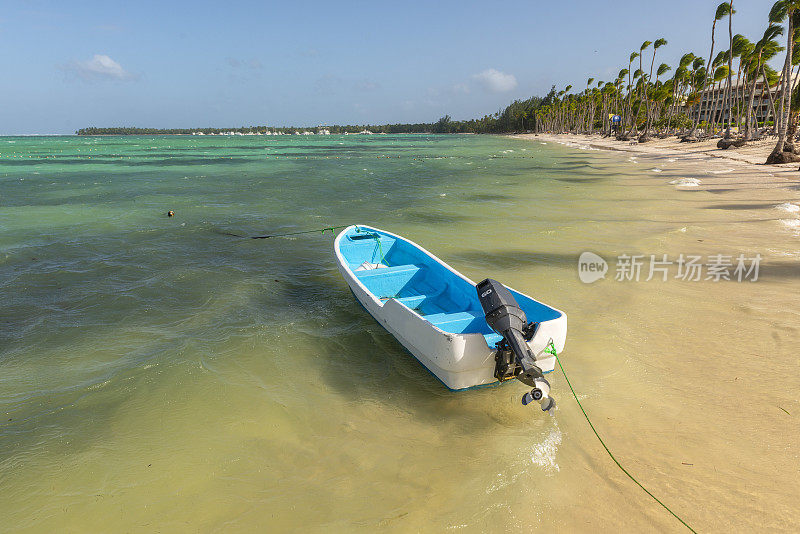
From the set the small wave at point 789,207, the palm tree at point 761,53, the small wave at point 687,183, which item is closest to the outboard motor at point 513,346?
the small wave at point 789,207

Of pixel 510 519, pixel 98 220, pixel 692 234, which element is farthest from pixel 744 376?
pixel 98 220

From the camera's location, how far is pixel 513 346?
16.3 ft

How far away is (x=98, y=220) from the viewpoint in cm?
1911

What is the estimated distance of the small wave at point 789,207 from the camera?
16016 millimetres

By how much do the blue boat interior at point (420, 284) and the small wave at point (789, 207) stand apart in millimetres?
15852

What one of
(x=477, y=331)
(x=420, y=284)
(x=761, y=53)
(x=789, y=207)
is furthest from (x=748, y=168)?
(x=477, y=331)

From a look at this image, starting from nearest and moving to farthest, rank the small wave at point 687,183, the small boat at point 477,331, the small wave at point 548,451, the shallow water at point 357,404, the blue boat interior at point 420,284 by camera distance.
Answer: the shallow water at point 357,404 → the small wave at point 548,451 → the small boat at point 477,331 → the blue boat interior at point 420,284 → the small wave at point 687,183

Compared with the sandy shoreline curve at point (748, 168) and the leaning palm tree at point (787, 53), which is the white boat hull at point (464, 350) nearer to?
the sandy shoreline curve at point (748, 168)

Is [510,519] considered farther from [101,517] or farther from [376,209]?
[376,209]

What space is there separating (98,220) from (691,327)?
2236cm

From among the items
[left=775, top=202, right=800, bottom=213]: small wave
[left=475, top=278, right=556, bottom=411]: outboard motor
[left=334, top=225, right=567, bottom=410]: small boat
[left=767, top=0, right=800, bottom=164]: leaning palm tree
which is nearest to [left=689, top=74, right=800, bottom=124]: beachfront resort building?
[left=767, top=0, right=800, bottom=164]: leaning palm tree

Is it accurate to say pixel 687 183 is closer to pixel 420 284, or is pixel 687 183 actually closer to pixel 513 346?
pixel 420 284

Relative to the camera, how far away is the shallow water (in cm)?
427

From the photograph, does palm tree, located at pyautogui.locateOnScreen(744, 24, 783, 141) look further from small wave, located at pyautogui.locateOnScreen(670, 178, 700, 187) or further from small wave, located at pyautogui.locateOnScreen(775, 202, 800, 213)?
small wave, located at pyautogui.locateOnScreen(775, 202, 800, 213)
